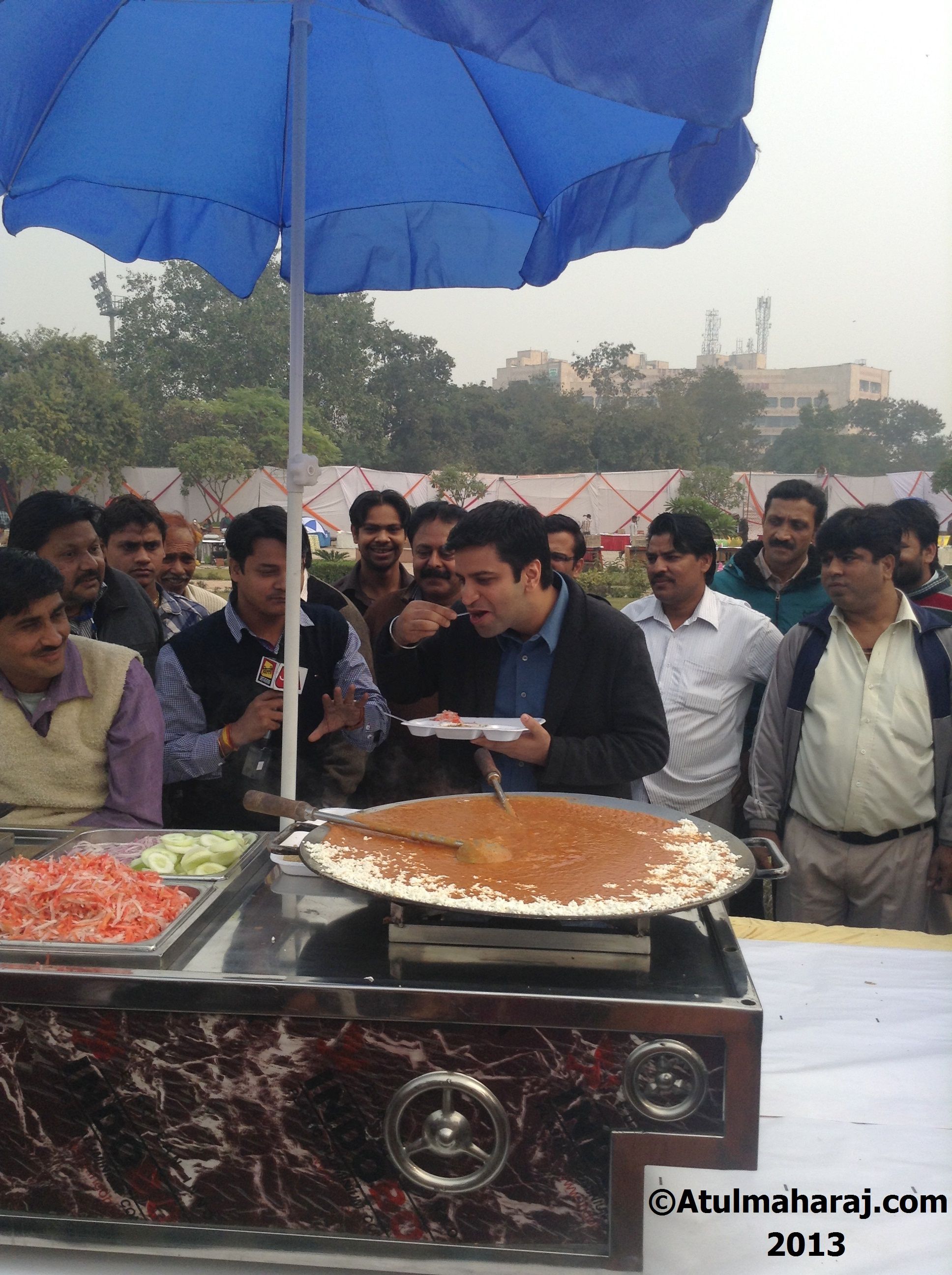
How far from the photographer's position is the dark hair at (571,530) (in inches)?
144

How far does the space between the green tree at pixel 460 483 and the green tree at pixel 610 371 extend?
982cm

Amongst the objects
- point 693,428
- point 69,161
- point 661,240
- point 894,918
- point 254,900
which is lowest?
point 894,918

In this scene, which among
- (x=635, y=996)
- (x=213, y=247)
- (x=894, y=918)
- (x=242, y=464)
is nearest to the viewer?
(x=635, y=996)

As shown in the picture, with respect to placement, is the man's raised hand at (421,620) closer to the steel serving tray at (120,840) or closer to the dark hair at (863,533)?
the steel serving tray at (120,840)

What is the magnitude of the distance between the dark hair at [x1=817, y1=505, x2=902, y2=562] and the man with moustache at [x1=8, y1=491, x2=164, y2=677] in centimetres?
192

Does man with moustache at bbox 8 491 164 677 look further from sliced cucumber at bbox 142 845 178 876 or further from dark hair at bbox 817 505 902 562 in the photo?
dark hair at bbox 817 505 902 562

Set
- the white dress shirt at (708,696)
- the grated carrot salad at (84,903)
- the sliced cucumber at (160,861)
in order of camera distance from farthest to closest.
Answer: the white dress shirt at (708,696) → the sliced cucumber at (160,861) → the grated carrot salad at (84,903)

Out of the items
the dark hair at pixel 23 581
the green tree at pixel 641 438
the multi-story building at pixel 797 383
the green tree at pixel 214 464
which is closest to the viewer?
the dark hair at pixel 23 581

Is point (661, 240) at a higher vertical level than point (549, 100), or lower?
lower

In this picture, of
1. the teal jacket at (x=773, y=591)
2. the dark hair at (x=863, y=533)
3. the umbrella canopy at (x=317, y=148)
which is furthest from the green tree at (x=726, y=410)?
the umbrella canopy at (x=317, y=148)

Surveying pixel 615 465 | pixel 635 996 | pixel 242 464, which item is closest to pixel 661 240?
pixel 635 996

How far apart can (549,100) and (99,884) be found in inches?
70.7

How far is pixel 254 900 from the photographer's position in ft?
4.85

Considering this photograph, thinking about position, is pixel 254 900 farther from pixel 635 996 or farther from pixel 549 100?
pixel 549 100
